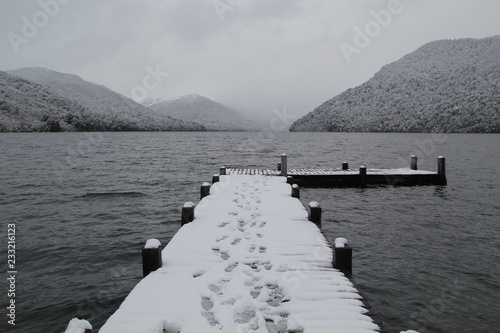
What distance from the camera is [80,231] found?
515 inches

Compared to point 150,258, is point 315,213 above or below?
above

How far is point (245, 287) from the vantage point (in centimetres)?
557

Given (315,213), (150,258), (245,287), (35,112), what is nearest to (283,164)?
(315,213)

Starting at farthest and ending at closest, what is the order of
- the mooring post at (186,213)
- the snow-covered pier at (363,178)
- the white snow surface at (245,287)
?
A: the snow-covered pier at (363,178) < the mooring post at (186,213) < the white snow surface at (245,287)

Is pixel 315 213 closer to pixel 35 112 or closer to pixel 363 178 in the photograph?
pixel 363 178

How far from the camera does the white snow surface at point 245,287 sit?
4480mm

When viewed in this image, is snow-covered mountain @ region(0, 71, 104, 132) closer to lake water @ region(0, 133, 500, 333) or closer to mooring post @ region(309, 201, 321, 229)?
lake water @ region(0, 133, 500, 333)

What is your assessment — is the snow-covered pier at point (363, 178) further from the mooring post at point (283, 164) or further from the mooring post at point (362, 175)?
the mooring post at point (283, 164)

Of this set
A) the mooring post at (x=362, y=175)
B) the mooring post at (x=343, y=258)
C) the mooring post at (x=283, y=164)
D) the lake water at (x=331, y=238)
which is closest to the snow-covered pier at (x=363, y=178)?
the mooring post at (x=362, y=175)

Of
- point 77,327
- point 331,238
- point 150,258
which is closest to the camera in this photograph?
point 77,327

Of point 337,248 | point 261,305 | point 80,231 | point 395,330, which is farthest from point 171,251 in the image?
point 80,231

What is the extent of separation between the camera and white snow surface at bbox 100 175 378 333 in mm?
4480

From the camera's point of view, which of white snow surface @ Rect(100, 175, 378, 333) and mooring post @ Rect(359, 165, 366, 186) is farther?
mooring post @ Rect(359, 165, 366, 186)

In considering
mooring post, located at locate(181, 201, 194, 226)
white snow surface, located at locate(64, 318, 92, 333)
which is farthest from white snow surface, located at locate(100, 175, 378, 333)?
white snow surface, located at locate(64, 318, 92, 333)
